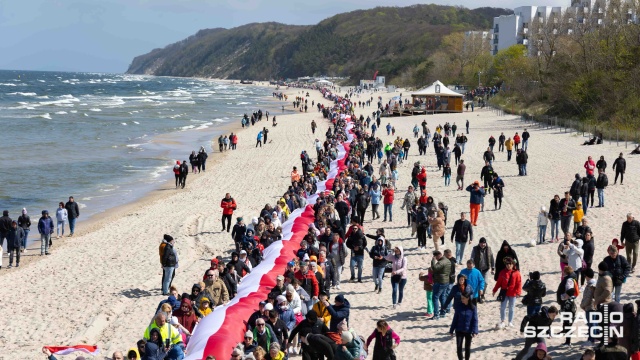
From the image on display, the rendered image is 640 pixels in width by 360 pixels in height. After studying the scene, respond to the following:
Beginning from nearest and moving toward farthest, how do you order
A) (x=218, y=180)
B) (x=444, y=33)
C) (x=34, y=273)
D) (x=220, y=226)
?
(x=34, y=273) < (x=220, y=226) < (x=218, y=180) < (x=444, y=33)

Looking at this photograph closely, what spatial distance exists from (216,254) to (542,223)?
7.31 m

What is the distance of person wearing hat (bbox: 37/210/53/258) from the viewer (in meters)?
18.1

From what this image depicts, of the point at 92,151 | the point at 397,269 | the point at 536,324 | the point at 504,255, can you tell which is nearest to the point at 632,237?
the point at 504,255

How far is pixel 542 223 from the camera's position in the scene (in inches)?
626

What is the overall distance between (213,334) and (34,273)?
28.7 ft

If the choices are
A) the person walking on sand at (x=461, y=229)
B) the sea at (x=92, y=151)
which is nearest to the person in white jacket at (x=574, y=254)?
the person walking on sand at (x=461, y=229)

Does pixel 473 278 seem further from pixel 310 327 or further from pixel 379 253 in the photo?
pixel 310 327

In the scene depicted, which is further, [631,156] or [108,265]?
[631,156]

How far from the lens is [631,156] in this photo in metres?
28.5

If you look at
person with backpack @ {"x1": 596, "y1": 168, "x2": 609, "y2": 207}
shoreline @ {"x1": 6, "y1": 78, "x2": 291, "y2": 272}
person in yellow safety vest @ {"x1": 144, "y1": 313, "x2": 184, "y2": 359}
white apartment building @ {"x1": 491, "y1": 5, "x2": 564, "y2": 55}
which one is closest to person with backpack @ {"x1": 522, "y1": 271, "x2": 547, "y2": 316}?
person in yellow safety vest @ {"x1": 144, "y1": 313, "x2": 184, "y2": 359}

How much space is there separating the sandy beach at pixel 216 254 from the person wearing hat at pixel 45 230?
37 cm

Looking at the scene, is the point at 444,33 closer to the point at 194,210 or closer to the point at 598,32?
the point at 598,32

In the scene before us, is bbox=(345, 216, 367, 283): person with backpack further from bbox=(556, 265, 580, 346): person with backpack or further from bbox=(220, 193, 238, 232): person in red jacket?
bbox=(220, 193, 238, 232): person in red jacket

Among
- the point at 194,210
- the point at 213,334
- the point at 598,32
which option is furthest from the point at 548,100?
the point at 213,334
